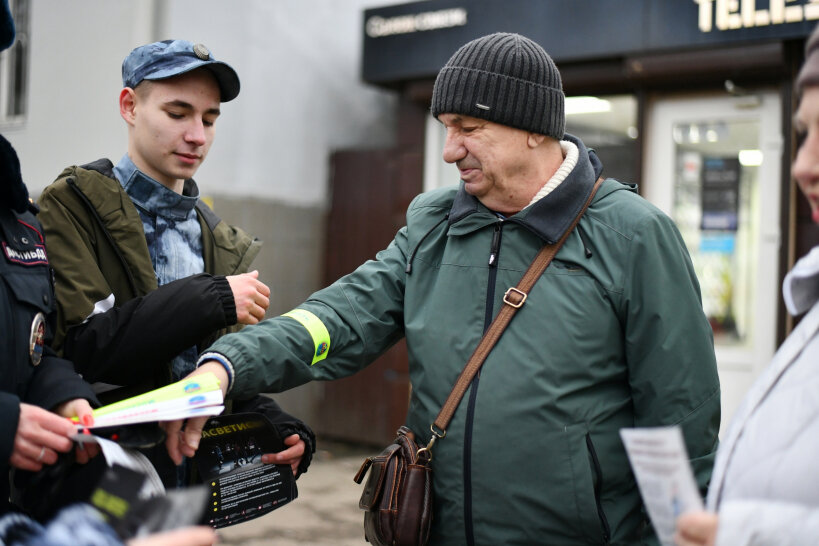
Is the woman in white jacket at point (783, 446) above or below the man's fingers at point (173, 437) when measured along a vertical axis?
above

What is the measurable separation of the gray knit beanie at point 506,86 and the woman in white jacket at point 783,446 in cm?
88

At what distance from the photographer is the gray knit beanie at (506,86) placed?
7.45 feet

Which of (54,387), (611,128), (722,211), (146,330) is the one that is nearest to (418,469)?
(146,330)

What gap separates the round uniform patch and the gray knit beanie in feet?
3.98

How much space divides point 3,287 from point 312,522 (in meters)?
3.76

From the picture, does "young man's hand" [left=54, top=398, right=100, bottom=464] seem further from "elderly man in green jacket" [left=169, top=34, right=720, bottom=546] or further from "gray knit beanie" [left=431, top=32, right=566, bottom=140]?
"gray knit beanie" [left=431, top=32, right=566, bottom=140]

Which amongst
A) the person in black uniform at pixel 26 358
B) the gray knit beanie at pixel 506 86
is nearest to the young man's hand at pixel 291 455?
the person in black uniform at pixel 26 358

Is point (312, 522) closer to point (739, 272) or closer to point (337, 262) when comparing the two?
point (337, 262)

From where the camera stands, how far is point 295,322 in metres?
2.28

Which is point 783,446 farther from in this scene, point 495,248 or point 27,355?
point 27,355

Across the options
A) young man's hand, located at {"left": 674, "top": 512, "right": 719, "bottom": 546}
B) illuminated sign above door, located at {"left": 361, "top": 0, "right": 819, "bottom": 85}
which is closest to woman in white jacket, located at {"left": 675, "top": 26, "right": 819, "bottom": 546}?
young man's hand, located at {"left": 674, "top": 512, "right": 719, "bottom": 546}

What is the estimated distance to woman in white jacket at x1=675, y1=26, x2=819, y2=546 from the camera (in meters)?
1.28

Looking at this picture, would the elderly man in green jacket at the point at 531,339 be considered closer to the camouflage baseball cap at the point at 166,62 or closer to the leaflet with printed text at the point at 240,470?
the leaflet with printed text at the point at 240,470

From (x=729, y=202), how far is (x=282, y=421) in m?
4.12
